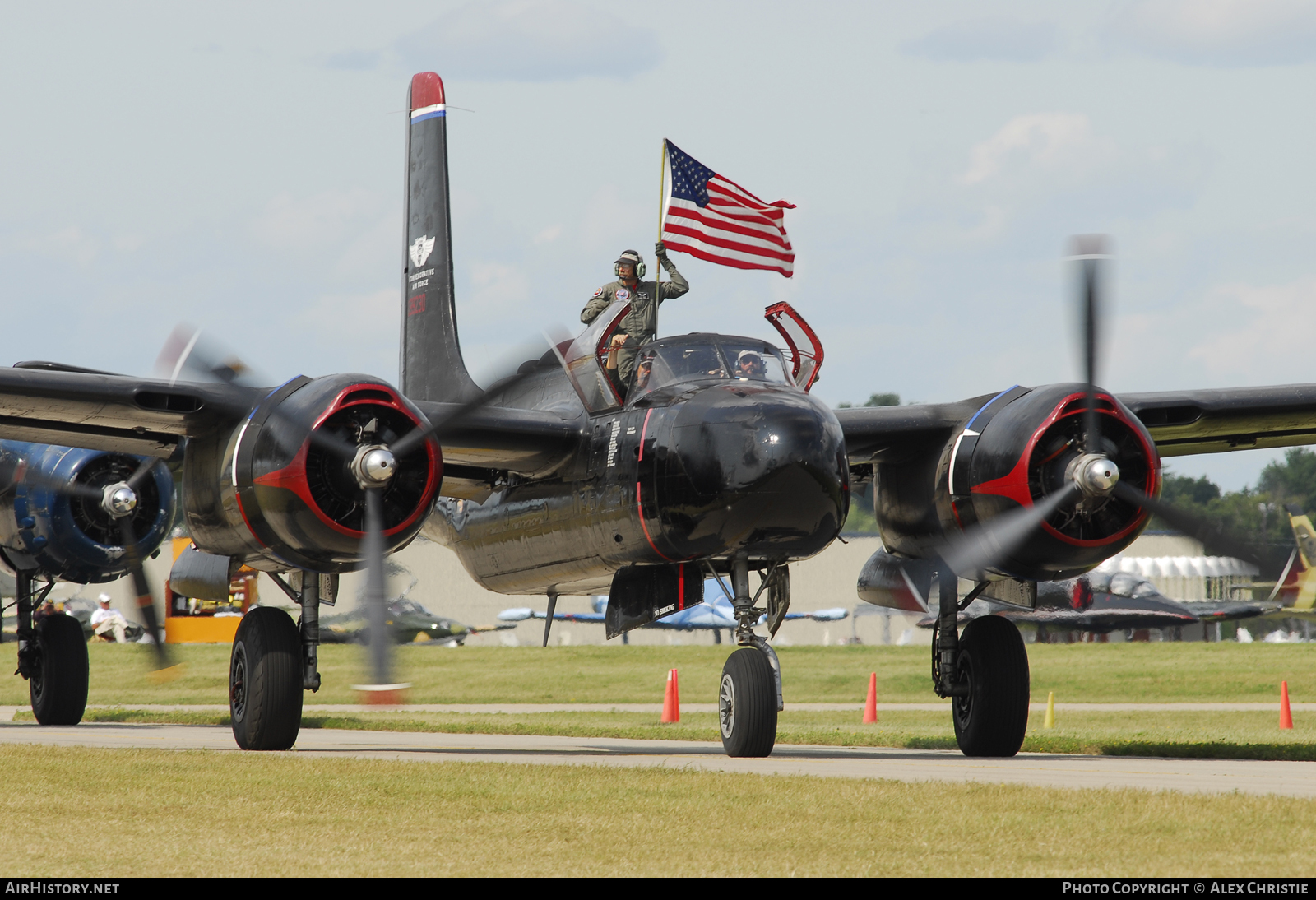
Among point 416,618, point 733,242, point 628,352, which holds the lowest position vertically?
point 416,618

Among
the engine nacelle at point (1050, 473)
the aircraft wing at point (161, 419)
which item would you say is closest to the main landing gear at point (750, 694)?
the engine nacelle at point (1050, 473)

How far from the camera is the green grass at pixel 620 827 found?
8320 millimetres

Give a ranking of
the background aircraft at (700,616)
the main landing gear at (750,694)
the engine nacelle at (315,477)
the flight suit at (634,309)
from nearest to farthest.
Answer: the engine nacelle at (315,477), the main landing gear at (750,694), the flight suit at (634,309), the background aircraft at (700,616)

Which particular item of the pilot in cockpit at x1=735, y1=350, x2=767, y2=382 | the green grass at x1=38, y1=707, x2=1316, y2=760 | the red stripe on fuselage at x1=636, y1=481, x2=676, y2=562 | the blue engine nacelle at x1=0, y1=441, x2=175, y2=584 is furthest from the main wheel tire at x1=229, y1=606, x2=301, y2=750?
the green grass at x1=38, y1=707, x2=1316, y2=760

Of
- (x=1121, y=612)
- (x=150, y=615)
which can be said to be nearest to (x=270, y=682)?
(x=150, y=615)

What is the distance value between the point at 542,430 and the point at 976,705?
5545 mm

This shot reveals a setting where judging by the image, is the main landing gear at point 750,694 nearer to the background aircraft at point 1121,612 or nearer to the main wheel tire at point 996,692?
the main wheel tire at point 996,692

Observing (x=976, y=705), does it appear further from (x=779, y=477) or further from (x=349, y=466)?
(x=349, y=466)

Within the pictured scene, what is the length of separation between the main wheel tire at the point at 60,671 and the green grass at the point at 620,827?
1024 cm

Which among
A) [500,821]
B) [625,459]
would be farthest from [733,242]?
[500,821]

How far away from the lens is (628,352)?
1667 centimetres

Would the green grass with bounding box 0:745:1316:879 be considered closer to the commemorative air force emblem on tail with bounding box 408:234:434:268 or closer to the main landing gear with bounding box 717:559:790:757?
the main landing gear with bounding box 717:559:790:757

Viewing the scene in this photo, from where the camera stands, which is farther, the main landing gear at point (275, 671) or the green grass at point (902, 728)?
the green grass at point (902, 728)

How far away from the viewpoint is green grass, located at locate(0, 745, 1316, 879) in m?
8.32
